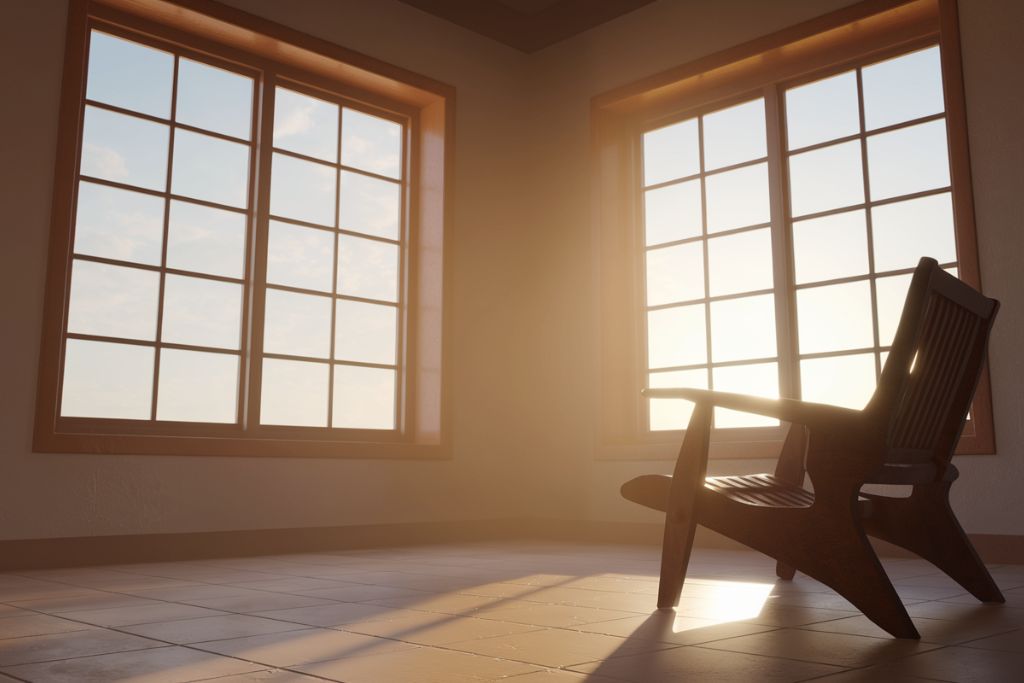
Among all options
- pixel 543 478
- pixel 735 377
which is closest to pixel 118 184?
pixel 543 478

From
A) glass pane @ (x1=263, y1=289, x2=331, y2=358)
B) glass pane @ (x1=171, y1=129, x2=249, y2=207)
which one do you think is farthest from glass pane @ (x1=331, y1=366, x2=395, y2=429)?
glass pane @ (x1=171, y1=129, x2=249, y2=207)

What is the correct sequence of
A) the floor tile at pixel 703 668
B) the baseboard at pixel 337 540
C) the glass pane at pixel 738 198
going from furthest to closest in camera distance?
the glass pane at pixel 738 198 → the baseboard at pixel 337 540 → the floor tile at pixel 703 668

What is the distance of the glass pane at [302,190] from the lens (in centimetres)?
482

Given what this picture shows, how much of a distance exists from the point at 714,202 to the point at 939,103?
124 cm

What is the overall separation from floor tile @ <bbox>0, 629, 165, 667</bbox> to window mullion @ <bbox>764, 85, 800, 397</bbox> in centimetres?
340

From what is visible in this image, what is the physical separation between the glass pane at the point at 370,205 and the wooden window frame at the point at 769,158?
3.97 feet

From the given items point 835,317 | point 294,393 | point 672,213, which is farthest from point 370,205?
point 835,317

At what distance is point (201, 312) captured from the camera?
4.44 m

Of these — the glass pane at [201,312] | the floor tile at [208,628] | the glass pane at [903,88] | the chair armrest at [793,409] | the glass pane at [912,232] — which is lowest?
the floor tile at [208,628]

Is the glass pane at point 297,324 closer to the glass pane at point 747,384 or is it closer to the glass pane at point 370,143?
the glass pane at point 370,143

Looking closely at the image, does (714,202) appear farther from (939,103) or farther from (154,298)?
(154,298)

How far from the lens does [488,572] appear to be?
341 centimetres

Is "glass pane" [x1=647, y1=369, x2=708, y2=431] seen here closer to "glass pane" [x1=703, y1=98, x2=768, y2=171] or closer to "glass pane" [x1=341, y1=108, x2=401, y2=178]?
"glass pane" [x1=703, y1=98, x2=768, y2=171]

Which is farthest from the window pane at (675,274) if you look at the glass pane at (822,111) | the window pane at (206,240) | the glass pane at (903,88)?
the window pane at (206,240)
